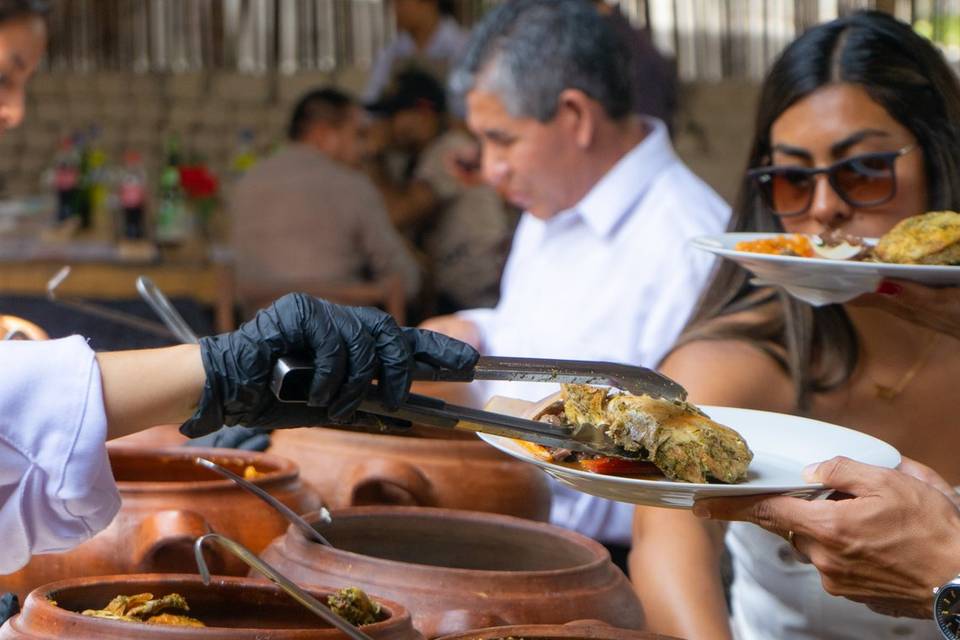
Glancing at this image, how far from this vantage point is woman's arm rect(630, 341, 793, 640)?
1.93 metres

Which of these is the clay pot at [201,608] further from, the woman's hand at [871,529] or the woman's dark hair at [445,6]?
the woman's dark hair at [445,6]

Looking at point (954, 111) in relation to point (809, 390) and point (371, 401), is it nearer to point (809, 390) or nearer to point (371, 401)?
point (809, 390)

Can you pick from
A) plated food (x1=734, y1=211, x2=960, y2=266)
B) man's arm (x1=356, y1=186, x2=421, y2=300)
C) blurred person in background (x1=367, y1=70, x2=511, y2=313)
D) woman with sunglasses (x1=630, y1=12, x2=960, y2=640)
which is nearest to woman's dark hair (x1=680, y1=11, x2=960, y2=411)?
woman with sunglasses (x1=630, y1=12, x2=960, y2=640)

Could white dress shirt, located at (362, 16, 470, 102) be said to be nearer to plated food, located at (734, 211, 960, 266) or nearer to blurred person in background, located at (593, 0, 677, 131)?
blurred person in background, located at (593, 0, 677, 131)

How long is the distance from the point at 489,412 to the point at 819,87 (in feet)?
3.75

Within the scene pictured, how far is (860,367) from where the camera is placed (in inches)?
87.3

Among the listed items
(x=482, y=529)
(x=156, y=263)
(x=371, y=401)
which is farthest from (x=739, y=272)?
(x=156, y=263)

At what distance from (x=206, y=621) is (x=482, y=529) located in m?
0.37

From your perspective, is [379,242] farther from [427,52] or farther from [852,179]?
[852,179]

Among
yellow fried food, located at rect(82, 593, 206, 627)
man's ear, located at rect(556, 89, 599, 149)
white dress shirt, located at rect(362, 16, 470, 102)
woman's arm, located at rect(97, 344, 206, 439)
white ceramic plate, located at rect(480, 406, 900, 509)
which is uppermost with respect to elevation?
white dress shirt, located at rect(362, 16, 470, 102)

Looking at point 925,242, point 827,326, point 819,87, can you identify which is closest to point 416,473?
point 925,242

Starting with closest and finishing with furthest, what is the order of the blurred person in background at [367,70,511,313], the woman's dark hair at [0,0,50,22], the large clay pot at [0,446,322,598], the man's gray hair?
the large clay pot at [0,446,322,598]
the woman's dark hair at [0,0,50,22]
the man's gray hair
the blurred person in background at [367,70,511,313]

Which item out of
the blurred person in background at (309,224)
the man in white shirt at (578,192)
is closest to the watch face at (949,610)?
the man in white shirt at (578,192)

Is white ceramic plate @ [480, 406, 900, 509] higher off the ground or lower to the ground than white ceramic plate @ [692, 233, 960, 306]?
lower
